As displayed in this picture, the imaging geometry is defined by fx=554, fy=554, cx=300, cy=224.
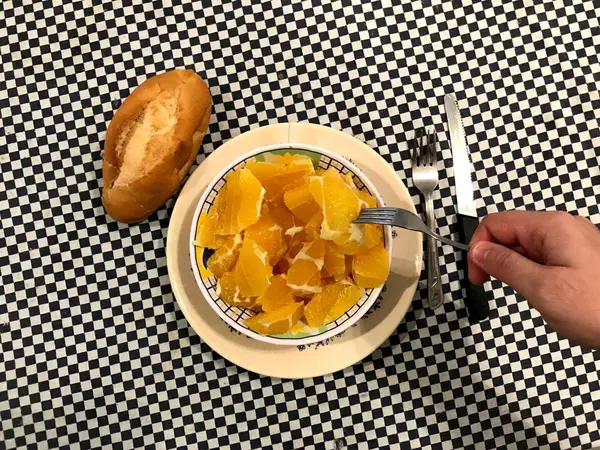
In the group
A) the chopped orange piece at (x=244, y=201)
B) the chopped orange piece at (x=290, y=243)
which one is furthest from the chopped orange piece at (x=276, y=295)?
the chopped orange piece at (x=244, y=201)

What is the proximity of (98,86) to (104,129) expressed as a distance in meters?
0.10

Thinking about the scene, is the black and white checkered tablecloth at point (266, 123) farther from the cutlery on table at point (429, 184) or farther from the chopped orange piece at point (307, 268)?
the chopped orange piece at point (307, 268)

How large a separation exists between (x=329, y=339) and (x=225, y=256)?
293 millimetres

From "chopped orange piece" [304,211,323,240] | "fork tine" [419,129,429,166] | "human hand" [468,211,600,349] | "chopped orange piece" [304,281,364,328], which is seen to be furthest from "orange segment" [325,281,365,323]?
"fork tine" [419,129,429,166]

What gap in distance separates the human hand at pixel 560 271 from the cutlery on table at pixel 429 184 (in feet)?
0.56

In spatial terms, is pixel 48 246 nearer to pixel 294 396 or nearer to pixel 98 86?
pixel 98 86

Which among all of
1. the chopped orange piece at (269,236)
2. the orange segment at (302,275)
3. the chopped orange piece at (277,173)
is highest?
the chopped orange piece at (277,173)

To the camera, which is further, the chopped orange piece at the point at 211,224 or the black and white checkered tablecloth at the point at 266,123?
the black and white checkered tablecloth at the point at 266,123

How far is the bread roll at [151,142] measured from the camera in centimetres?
109

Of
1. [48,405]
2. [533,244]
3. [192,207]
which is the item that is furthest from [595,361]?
[48,405]

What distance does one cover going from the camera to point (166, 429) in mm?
1192

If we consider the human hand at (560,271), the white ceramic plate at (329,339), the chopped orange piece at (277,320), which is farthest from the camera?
the white ceramic plate at (329,339)

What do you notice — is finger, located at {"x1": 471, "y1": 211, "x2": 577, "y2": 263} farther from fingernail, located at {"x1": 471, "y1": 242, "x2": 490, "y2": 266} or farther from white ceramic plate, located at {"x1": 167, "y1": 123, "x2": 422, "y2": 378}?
white ceramic plate, located at {"x1": 167, "y1": 123, "x2": 422, "y2": 378}

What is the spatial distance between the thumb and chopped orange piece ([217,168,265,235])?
15.4 inches
